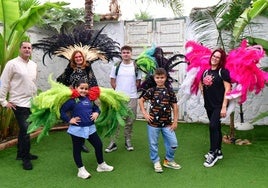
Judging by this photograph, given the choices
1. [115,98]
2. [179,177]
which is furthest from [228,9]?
[179,177]

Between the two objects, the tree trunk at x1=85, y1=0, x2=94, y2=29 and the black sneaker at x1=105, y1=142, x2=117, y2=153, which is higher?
the tree trunk at x1=85, y1=0, x2=94, y2=29

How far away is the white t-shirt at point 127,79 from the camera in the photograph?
5.24 m

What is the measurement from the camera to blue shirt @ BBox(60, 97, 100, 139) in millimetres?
4266

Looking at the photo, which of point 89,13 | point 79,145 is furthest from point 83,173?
point 89,13

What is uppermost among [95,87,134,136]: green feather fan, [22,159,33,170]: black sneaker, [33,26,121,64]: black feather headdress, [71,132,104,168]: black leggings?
[33,26,121,64]: black feather headdress

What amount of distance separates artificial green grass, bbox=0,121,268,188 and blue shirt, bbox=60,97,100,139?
60cm

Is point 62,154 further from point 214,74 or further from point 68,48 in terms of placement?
point 214,74

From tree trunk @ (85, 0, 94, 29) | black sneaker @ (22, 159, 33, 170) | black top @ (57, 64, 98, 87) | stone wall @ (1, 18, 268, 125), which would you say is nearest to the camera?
black sneaker @ (22, 159, 33, 170)

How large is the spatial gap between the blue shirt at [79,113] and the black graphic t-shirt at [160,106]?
0.81 meters

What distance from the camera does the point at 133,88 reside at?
5297 millimetres

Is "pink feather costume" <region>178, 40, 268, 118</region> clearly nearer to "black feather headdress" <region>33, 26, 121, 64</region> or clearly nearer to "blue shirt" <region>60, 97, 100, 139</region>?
"black feather headdress" <region>33, 26, 121, 64</region>

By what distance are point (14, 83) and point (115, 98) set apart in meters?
1.37

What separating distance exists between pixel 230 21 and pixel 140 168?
9.17 feet

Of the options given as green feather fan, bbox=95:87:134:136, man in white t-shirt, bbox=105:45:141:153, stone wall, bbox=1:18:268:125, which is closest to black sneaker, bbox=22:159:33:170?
green feather fan, bbox=95:87:134:136
